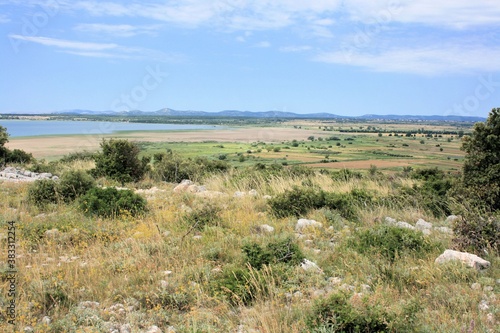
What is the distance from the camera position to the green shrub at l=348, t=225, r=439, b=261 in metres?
6.12

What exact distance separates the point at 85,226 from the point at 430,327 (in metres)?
6.48

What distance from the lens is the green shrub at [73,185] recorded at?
10.6 meters

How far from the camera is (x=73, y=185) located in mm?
10859

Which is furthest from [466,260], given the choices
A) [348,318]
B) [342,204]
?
[342,204]

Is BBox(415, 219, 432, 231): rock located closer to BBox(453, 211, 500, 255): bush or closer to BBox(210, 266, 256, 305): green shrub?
BBox(453, 211, 500, 255): bush

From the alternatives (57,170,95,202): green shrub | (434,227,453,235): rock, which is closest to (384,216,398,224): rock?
(434,227,453,235): rock

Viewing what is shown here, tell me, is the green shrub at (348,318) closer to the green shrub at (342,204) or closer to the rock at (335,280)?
the rock at (335,280)

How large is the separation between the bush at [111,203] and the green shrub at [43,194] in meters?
1.18

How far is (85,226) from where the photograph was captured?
7.61 meters

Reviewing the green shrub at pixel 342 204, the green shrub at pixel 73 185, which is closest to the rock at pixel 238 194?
the green shrub at pixel 342 204

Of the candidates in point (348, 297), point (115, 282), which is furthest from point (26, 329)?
point (348, 297)

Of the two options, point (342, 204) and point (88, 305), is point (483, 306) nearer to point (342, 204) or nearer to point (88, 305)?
point (88, 305)

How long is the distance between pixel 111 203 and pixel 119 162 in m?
7.51

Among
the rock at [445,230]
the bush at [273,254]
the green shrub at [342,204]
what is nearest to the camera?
the bush at [273,254]
